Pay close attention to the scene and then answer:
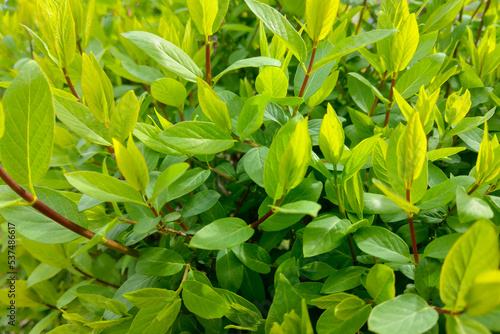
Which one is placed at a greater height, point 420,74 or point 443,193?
point 420,74

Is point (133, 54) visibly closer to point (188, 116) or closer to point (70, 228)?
point (188, 116)

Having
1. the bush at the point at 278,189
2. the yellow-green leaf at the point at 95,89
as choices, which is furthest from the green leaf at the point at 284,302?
the yellow-green leaf at the point at 95,89

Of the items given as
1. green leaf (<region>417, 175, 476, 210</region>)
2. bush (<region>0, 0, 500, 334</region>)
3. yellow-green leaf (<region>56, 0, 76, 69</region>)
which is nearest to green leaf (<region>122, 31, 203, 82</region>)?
bush (<region>0, 0, 500, 334</region>)

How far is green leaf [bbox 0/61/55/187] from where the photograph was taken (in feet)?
1.14

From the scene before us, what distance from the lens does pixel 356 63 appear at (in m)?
0.76

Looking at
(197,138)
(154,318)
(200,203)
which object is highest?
(197,138)

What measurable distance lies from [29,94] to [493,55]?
2.31 feet

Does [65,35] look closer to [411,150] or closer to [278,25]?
[278,25]

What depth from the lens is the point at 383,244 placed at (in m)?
0.40

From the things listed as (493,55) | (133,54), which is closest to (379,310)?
(493,55)

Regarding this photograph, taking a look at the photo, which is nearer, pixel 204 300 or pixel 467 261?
pixel 467 261

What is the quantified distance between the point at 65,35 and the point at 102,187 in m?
0.27

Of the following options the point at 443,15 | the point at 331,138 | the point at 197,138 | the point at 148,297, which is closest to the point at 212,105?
the point at 197,138

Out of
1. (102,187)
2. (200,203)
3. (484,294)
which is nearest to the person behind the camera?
(484,294)
